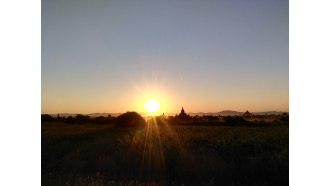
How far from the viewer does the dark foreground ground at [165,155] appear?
3.27 m

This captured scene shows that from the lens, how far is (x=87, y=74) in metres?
3.57

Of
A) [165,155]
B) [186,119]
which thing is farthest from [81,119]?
[186,119]

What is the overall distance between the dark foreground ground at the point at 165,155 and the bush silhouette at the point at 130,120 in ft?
0.18

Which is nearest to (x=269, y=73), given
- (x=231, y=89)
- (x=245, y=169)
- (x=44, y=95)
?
(x=231, y=89)

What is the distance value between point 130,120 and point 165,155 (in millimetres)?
410

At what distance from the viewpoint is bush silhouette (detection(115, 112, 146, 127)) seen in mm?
3463

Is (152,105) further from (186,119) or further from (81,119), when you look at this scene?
(81,119)

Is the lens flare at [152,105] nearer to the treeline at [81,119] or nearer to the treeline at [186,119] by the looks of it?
the treeline at [186,119]
